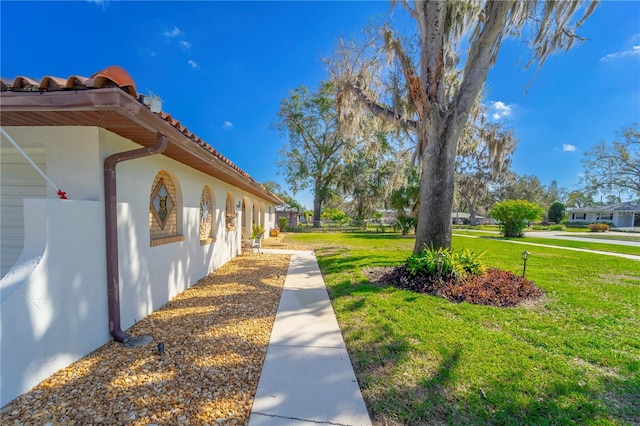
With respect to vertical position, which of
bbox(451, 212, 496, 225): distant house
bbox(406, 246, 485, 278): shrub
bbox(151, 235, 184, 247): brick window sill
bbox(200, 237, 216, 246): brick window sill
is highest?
bbox(151, 235, 184, 247): brick window sill

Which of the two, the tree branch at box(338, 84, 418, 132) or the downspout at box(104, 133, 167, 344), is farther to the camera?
the tree branch at box(338, 84, 418, 132)

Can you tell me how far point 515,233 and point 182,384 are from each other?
23.6 meters

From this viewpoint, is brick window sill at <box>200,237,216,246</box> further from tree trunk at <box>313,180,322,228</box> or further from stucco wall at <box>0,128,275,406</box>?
tree trunk at <box>313,180,322,228</box>

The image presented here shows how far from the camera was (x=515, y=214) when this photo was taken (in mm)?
19031

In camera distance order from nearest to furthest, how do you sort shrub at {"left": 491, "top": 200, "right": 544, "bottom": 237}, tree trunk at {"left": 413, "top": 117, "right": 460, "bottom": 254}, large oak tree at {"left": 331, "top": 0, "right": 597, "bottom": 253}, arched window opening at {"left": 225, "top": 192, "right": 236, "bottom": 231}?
1. large oak tree at {"left": 331, "top": 0, "right": 597, "bottom": 253}
2. tree trunk at {"left": 413, "top": 117, "right": 460, "bottom": 254}
3. arched window opening at {"left": 225, "top": 192, "right": 236, "bottom": 231}
4. shrub at {"left": 491, "top": 200, "right": 544, "bottom": 237}

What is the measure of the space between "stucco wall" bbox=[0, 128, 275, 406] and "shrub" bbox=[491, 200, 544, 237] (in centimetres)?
2217

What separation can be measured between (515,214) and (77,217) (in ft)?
77.5

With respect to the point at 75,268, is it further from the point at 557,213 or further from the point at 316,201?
the point at 557,213

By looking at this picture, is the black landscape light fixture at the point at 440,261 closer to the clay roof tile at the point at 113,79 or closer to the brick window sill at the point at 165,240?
the brick window sill at the point at 165,240

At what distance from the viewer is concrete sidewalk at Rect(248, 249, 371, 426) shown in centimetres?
207

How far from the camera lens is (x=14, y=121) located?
2744 mm

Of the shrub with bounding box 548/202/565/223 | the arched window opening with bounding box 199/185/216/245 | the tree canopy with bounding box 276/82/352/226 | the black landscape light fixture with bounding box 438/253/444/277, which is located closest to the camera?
the black landscape light fixture with bounding box 438/253/444/277

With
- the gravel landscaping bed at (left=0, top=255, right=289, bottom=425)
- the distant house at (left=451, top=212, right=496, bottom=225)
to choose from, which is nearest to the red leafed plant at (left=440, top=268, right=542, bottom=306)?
the gravel landscaping bed at (left=0, top=255, right=289, bottom=425)

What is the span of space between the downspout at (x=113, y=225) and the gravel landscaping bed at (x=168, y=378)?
290 millimetres
